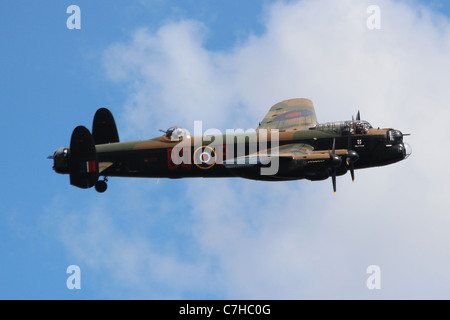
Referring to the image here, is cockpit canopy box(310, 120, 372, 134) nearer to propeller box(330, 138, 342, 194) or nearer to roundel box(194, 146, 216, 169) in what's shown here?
propeller box(330, 138, 342, 194)

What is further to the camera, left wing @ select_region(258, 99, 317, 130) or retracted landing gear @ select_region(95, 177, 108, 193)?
left wing @ select_region(258, 99, 317, 130)

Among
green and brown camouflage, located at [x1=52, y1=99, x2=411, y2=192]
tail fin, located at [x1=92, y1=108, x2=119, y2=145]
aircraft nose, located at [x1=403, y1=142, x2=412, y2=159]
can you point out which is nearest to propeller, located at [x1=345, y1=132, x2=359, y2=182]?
green and brown camouflage, located at [x1=52, y1=99, x2=411, y2=192]

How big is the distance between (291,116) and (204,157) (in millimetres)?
7984

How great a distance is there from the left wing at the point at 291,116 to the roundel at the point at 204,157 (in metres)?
6.21

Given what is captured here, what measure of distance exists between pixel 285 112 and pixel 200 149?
8530 millimetres

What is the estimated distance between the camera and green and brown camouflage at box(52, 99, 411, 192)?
4769cm

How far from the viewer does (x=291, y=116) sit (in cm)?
5509

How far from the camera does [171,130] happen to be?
5056 centimetres

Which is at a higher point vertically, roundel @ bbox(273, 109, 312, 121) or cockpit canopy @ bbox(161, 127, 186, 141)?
roundel @ bbox(273, 109, 312, 121)

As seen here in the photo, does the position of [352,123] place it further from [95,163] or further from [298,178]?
[95,163]

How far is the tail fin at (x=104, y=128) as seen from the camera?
5375cm

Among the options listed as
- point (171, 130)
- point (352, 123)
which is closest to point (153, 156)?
point (171, 130)

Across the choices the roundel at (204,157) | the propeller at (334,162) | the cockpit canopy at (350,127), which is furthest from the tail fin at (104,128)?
the propeller at (334,162)

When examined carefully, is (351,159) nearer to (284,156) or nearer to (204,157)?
(284,156)
